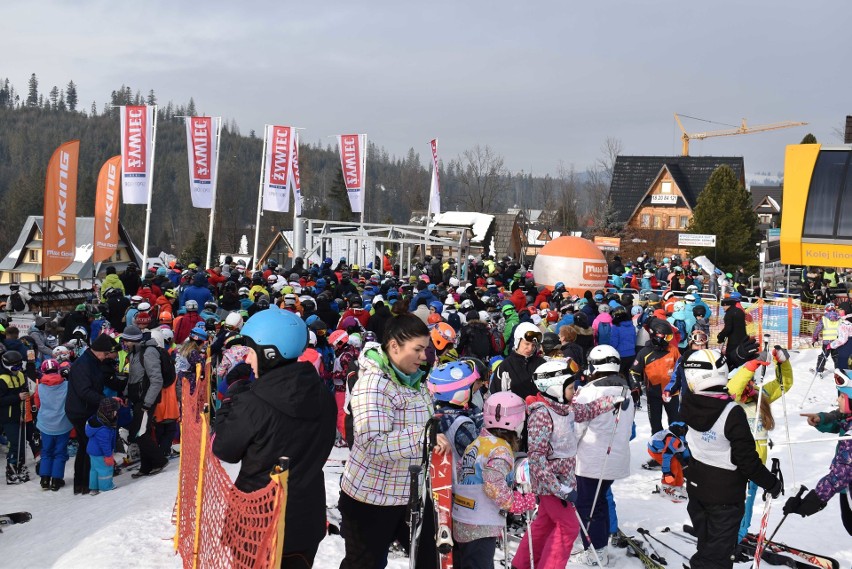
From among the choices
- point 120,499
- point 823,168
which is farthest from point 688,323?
point 120,499

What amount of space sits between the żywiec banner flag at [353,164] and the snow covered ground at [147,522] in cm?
1811

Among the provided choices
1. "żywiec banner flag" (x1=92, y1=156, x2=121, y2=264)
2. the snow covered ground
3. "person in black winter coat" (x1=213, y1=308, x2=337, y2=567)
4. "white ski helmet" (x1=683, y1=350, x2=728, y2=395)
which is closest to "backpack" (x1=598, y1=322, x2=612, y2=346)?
the snow covered ground

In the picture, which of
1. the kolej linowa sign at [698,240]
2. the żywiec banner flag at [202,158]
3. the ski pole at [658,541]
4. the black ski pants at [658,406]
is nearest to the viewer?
the ski pole at [658,541]

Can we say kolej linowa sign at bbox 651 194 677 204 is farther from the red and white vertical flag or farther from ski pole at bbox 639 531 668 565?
ski pole at bbox 639 531 668 565

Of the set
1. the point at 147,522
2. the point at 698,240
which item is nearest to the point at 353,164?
the point at 698,240

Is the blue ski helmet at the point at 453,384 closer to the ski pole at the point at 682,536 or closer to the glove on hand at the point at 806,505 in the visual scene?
the glove on hand at the point at 806,505

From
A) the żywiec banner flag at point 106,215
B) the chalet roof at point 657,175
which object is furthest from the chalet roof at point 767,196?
the żywiec banner flag at point 106,215

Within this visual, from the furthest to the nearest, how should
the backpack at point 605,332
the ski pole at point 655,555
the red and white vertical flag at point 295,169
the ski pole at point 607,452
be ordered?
the red and white vertical flag at point 295,169
the backpack at point 605,332
the ski pole at point 655,555
the ski pole at point 607,452

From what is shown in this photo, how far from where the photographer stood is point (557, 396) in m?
5.01

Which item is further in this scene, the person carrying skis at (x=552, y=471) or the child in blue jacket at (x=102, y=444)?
the child in blue jacket at (x=102, y=444)

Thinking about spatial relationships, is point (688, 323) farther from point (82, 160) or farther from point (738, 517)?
point (82, 160)

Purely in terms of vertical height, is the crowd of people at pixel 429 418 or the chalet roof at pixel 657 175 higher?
the chalet roof at pixel 657 175

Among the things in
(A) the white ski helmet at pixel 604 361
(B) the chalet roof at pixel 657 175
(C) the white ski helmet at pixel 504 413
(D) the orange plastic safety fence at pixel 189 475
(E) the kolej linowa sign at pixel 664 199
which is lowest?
(D) the orange plastic safety fence at pixel 189 475

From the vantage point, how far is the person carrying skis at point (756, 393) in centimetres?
614
